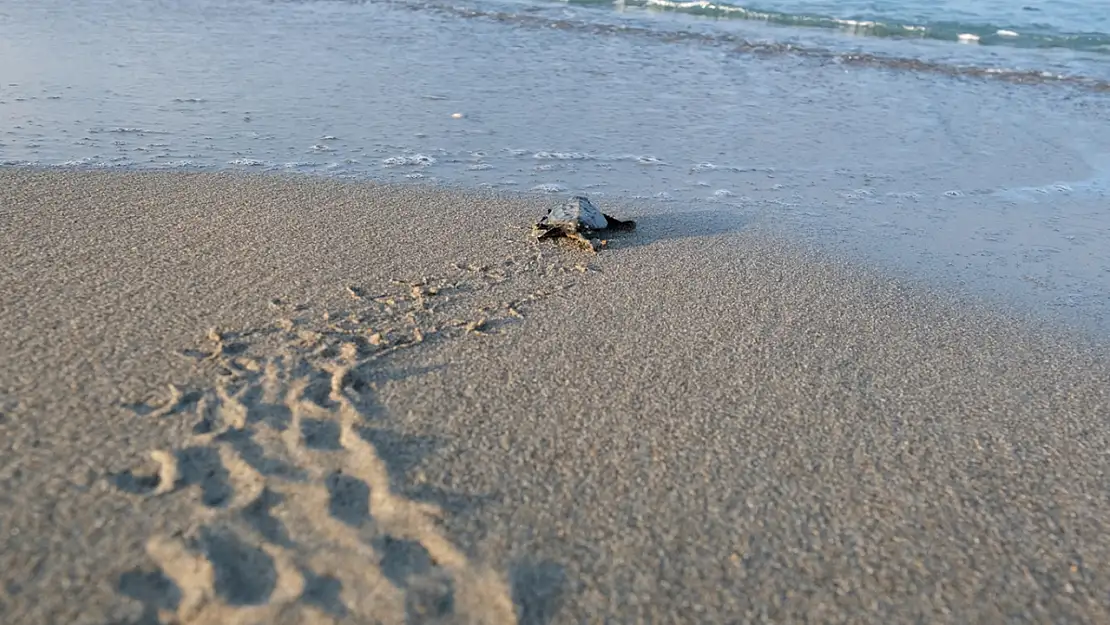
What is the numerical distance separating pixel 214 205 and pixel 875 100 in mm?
5311

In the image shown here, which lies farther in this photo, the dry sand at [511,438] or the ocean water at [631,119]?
the ocean water at [631,119]

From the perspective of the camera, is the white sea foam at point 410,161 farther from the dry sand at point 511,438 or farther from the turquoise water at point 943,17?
the turquoise water at point 943,17

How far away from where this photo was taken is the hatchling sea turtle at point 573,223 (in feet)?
11.3

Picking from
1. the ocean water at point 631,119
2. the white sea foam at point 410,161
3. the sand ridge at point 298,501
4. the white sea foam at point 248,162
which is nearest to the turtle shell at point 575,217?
the ocean water at point 631,119

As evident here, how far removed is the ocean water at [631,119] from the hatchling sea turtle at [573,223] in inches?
25.9

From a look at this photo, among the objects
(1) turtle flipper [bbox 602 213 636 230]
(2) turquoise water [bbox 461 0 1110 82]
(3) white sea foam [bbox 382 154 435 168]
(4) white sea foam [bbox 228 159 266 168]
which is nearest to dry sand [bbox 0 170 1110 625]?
(1) turtle flipper [bbox 602 213 636 230]

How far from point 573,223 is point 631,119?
2.44 m

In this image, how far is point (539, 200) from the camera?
412 cm

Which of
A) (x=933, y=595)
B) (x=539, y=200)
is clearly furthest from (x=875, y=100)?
(x=933, y=595)

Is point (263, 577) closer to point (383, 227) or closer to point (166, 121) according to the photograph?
point (383, 227)

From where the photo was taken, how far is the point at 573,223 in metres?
3.46

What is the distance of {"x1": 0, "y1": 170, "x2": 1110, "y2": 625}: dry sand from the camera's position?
5.50ft

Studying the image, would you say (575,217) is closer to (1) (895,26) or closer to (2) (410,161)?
(2) (410,161)

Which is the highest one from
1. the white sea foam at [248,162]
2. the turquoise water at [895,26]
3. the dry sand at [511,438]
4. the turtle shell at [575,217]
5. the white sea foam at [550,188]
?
the turquoise water at [895,26]
